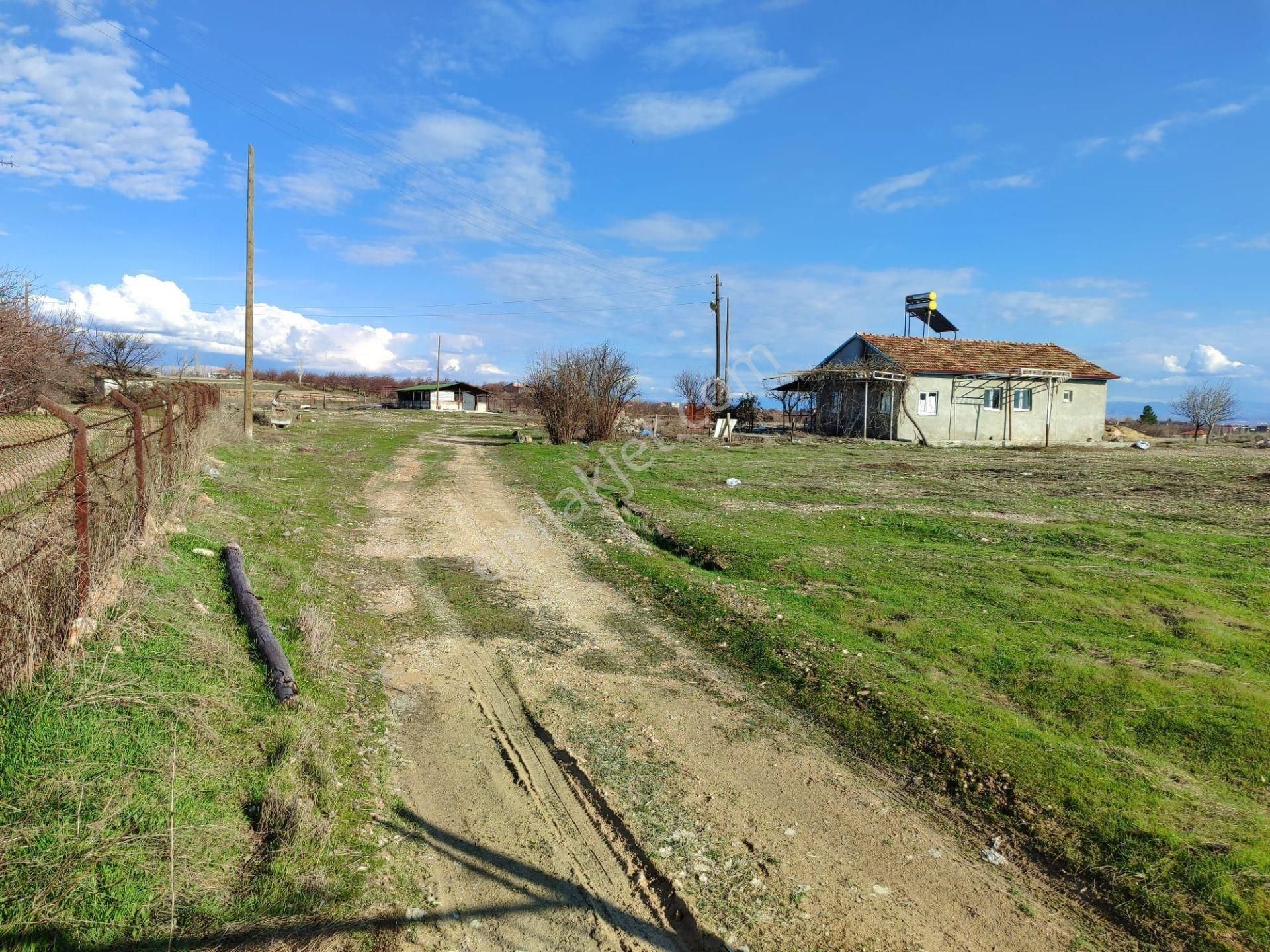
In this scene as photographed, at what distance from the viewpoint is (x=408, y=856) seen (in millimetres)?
3758

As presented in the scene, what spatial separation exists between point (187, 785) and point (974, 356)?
39069mm

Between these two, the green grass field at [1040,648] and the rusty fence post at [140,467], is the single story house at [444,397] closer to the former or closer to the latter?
the green grass field at [1040,648]

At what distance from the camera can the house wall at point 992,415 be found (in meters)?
34.8

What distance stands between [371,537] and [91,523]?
16.4 feet

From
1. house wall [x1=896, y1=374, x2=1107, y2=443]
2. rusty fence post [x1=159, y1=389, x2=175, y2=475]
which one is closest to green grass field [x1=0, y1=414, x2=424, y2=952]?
rusty fence post [x1=159, y1=389, x2=175, y2=475]

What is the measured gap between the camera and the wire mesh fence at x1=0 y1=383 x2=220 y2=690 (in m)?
4.43

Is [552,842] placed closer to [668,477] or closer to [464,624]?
[464,624]

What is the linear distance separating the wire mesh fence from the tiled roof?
32.4m

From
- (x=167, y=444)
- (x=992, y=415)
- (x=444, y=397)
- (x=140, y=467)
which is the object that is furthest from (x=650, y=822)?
(x=444, y=397)

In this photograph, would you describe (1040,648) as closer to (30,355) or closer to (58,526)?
(58,526)

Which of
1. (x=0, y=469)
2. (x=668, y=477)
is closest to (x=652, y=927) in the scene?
(x=0, y=469)

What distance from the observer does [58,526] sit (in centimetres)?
530

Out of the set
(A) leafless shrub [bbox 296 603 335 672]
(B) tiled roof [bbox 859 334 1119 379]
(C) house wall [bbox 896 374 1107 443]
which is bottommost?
(A) leafless shrub [bbox 296 603 335 672]

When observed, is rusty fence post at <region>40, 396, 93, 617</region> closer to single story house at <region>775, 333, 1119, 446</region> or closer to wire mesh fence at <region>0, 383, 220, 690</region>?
wire mesh fence at <region>0, 383, 220, 690</region>
